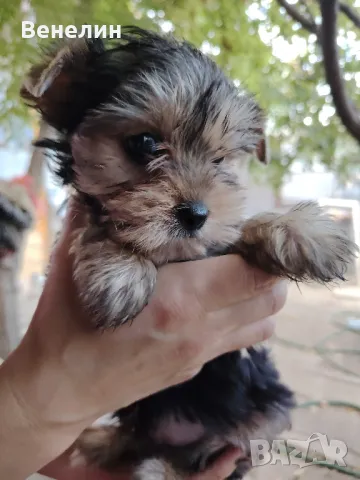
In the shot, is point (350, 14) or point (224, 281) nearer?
point (224, 281)

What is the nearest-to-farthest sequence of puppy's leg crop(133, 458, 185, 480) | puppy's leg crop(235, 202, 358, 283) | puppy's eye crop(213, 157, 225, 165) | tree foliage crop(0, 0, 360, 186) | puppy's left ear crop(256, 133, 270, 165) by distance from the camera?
puppy's leg crop(235, 202, 358, 283) < puppy's eye crop(213, 157, 225, 165) < puppy's leg crop(133, 458, 185, 480) < puppy's left ear crop(256, 133, 270, 165) < tree foliage crop(0, 0, 360, 186)

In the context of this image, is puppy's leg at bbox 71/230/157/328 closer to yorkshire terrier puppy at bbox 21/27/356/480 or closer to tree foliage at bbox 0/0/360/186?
yorkshire terrier puppy at bbox 21/27/356/480

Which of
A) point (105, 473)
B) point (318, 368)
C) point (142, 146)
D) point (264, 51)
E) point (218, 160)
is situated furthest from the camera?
point (264, 51)

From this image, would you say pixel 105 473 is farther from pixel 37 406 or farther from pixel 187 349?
pixel 187 349

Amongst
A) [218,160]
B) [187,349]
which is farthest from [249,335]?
[218,160]

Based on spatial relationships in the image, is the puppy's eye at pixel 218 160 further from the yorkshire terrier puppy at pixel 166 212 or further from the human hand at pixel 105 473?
the human hand at pixel 105 473

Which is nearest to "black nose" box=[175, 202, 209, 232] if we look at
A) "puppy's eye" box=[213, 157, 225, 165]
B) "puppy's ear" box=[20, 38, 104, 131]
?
"puppy's eye" box=[213, 157, 225, 165]
